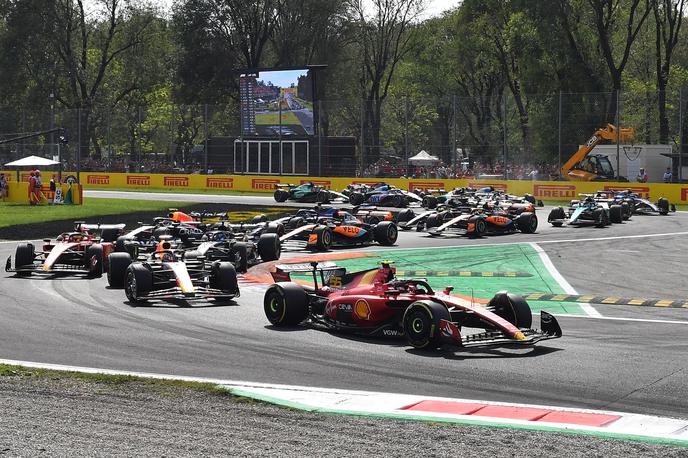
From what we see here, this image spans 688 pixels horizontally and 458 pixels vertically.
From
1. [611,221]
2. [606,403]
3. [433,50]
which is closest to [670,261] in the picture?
[611,221]

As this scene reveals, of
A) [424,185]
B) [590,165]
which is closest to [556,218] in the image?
[590,165]

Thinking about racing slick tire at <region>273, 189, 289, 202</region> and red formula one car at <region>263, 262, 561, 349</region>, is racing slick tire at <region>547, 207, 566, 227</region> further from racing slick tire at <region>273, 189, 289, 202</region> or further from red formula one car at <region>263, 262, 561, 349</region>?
red formula one car at <region>263, 262, 561, 349</region>

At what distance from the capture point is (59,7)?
259ft

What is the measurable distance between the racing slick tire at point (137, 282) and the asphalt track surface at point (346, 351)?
0.28 meters

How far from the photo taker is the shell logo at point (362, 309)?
13.7 metres

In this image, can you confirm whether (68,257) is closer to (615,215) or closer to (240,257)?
(240,257)

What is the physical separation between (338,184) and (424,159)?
5166mm

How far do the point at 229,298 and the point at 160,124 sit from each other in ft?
158

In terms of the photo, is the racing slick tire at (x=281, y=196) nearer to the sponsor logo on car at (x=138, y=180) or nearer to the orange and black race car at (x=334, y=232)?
the sponsor logo on car at (x=138, y=180)

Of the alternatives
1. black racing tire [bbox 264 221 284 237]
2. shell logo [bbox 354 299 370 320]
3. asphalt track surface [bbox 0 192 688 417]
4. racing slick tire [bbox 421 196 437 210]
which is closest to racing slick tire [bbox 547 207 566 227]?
racing slick tire [bbox 421 196 437 210]

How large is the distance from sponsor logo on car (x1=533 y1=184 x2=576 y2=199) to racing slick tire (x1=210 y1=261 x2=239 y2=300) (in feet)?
113

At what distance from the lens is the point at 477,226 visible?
30.6 metres

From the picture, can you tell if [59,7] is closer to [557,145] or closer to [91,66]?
[91,66]

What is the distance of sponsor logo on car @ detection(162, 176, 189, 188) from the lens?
61.0 meters
